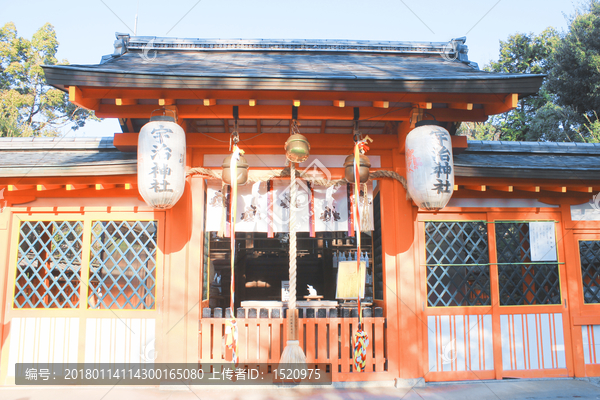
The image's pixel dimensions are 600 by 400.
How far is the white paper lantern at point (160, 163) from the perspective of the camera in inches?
194

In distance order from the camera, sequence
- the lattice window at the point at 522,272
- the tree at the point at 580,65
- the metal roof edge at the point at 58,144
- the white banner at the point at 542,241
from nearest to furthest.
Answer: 1. the lattice window at the point at 522,272
2. the white banner at the point at 542,241
3. the metal roof edge at the point at 58,144
4. the tree at the point at 580,65

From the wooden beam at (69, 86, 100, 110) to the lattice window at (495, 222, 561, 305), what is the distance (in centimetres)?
612

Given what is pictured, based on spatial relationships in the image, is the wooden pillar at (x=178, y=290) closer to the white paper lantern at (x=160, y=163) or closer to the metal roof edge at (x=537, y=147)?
the white paper lantern at (x=160, y=163)

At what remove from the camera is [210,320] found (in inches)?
223

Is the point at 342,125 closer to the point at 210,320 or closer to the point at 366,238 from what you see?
the point at 210,320

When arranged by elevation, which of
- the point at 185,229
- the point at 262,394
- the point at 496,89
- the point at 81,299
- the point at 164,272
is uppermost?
the point at 496,89

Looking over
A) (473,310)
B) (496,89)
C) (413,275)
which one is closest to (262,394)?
(413,275)

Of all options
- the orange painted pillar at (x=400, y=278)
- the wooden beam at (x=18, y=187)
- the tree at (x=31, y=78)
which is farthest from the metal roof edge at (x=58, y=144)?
the tree at (x=31, y=78)

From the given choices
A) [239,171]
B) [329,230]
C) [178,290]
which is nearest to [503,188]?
[329,230]

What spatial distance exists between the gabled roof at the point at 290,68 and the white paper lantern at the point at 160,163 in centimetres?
55

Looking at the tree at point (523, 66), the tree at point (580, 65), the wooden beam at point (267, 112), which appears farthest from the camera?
the tree at point (523, 66)

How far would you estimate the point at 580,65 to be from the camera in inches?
698

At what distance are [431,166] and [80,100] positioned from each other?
14.9 ft

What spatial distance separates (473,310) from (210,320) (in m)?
3.86
